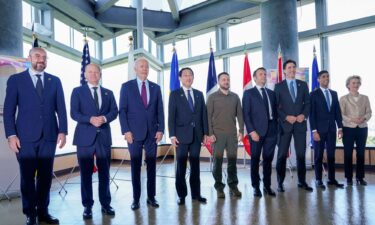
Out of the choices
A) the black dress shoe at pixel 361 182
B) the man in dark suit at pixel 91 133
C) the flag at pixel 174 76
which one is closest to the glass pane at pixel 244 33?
the flag at pixel 174 76

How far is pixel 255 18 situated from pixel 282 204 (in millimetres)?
5084

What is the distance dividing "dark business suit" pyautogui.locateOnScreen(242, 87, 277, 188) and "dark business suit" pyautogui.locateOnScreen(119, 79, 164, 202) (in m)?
1.06

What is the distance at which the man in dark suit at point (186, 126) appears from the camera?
338 centimetres

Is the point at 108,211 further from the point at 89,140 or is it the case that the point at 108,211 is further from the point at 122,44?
the point at 122,44

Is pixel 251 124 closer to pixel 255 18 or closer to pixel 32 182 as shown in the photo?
pixel 32 182

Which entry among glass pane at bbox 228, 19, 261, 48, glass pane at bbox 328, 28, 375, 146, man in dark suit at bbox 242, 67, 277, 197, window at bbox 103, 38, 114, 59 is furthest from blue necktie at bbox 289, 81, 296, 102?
window at bbox 103, 38, 114, 59

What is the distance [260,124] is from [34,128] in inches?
94.1

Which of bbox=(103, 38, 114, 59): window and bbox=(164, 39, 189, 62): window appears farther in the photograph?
bbox=(164, 39, 189, 62): window

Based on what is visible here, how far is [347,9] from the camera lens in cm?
585

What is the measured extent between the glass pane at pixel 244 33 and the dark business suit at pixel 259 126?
3.73 meters

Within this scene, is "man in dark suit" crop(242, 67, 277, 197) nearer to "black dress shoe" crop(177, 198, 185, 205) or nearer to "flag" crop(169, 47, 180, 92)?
"black dress shoe" crop(177, 198, 185, 205)

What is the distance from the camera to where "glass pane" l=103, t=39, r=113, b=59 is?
8.15m

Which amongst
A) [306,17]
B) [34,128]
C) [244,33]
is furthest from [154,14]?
[34,128]

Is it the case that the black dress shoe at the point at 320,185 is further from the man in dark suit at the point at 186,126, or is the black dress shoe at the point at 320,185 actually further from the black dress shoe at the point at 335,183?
the man in dark suit at the point at 186,126
